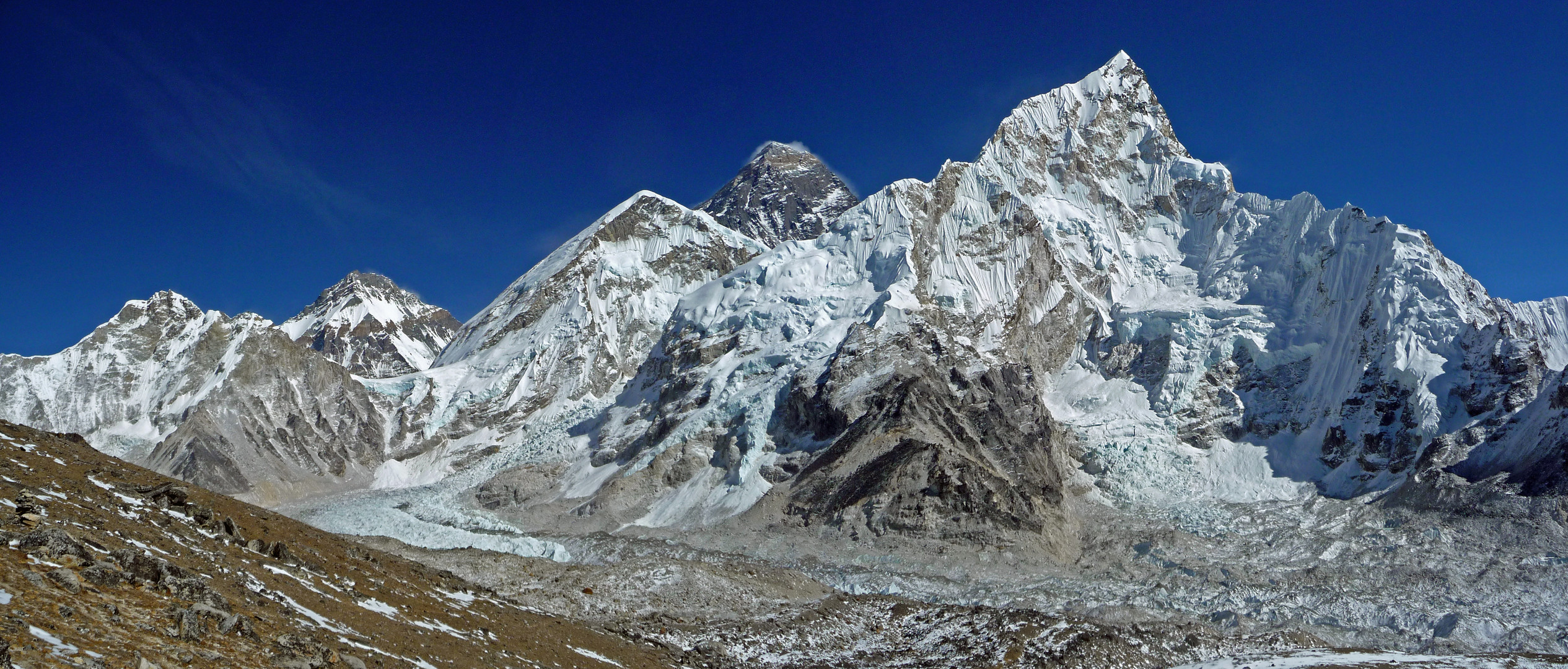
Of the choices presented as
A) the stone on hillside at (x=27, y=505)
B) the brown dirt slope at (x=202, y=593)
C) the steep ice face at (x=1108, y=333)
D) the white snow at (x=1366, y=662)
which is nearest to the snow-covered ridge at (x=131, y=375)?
the steep ice face at (x=1108, y=333)

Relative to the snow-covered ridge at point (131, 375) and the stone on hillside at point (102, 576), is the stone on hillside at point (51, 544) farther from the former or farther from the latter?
the snow-covered ridge at point (131, 375)

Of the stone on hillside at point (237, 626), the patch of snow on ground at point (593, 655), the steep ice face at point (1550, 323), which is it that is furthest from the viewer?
the steep ice face at point (1550, 323)

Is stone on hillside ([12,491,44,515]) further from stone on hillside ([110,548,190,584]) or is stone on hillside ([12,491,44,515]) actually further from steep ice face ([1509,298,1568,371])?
steep ice face ([1509,298,1568,371])

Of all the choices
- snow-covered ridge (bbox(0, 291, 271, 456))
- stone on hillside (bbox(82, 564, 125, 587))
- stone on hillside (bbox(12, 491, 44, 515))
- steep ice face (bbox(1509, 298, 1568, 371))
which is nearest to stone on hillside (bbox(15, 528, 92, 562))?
stone on hillside (bbox(82, 564, 125, 587))

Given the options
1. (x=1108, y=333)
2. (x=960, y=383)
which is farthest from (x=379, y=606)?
(x=1108, y=333)

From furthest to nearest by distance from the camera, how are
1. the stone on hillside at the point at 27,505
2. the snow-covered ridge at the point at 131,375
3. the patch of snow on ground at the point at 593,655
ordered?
the snow-covered ridge at the point at 131,375 < the patch of snow on ground at the point at 593,655 < the stone on hillside at the point at 27,505

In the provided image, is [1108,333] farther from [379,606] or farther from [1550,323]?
[379,606]

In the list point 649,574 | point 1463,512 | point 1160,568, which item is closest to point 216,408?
point 649,574

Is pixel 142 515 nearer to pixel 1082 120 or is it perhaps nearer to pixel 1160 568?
pixel 1160 568
